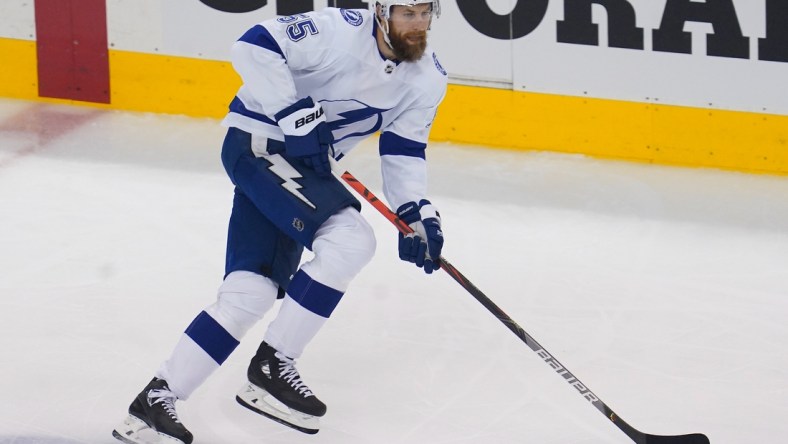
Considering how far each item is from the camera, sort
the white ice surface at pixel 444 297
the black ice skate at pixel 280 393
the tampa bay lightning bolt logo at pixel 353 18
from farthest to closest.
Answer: the white ice surface at pixel 444 297
the tampa bay lightning bolt logo at pixel 353 18
the black ice skate at pixel 280 393

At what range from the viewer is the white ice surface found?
381 centimetres

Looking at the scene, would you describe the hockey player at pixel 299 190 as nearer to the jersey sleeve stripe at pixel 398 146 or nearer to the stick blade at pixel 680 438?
the jersey sleeve stripe at pixel 398 146

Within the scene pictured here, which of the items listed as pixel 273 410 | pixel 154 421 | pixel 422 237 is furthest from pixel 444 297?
pixel 154 421

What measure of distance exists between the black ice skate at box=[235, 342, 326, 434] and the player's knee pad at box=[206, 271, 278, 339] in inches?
3.9

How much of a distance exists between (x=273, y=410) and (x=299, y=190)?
537 mm

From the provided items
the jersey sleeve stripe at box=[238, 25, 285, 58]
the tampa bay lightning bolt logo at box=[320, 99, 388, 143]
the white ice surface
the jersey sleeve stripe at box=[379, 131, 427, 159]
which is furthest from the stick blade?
the jersey sleeve stripe at box=[238, 25, 285, 58]

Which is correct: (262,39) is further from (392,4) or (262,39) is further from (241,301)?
(241,301)

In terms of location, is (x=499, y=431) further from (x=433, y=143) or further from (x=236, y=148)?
(x=433, y=143)

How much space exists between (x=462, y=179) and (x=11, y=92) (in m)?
2.03

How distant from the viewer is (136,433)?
3574mm

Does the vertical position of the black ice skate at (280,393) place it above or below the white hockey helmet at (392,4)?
below

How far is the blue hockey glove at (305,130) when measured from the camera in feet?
11.6

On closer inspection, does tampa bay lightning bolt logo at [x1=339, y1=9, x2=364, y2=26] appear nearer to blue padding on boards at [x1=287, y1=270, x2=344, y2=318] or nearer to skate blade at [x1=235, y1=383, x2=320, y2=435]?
blue padding on boards at [x1=287, y1=270, x2=344, y2=318]

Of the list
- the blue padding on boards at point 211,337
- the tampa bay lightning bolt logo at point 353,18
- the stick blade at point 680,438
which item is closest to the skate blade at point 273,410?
the blue padding on boards at point 211,337
